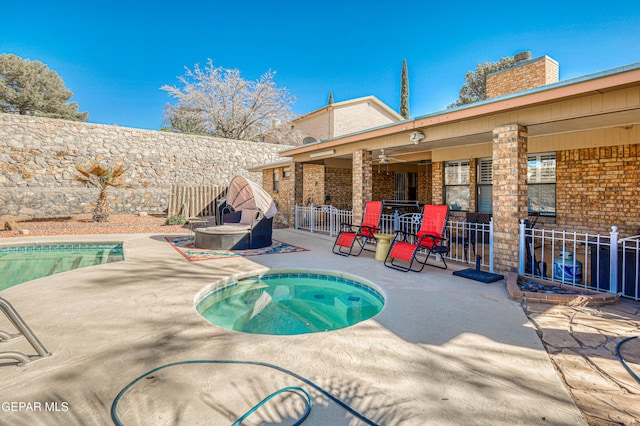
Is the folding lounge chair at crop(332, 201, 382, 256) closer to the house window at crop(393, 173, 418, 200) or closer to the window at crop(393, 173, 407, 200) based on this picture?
the window at crop(393, 173, 407, 200)

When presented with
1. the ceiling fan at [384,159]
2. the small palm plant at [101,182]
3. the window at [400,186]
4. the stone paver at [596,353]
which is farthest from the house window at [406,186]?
the small palm plant at [101,182]

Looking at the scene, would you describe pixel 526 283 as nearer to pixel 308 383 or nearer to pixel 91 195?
pixel 308 383

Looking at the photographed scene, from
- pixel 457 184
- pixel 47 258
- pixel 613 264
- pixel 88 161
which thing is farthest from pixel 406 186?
pixel 88 161

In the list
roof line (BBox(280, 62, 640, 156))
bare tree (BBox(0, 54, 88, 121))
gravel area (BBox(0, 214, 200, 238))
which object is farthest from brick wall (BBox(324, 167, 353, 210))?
bare tree (BBox(0, 54, 88, 121))

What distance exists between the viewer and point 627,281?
442cm

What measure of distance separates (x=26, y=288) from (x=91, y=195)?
12.0 m

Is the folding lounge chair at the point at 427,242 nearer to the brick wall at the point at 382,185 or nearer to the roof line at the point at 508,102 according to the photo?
the roof line at the point at 508,102

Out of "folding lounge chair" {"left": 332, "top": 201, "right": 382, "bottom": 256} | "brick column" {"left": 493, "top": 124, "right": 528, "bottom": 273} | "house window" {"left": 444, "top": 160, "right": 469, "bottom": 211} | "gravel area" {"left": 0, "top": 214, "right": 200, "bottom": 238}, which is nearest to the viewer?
"brick column" {"left": 493, "top": 124, "right": 528, "bottom": 273}

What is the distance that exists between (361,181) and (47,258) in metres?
8.24

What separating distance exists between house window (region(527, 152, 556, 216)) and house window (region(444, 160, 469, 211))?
1.85 meters

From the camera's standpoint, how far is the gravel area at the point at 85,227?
35.7 ft

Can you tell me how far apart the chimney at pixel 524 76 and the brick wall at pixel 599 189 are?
176 inches

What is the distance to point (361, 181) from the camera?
9016mm

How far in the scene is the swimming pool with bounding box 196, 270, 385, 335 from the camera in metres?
4.16
